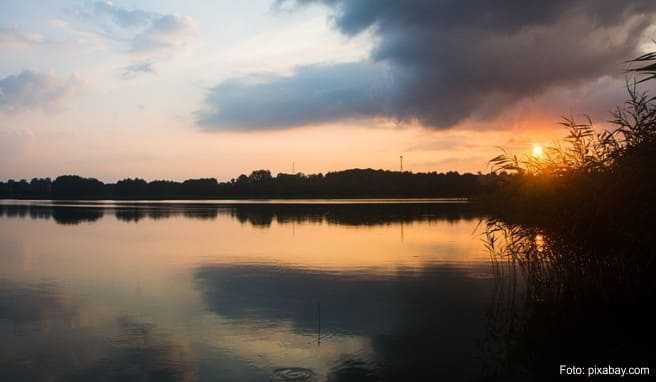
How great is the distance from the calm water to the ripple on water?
0.03m

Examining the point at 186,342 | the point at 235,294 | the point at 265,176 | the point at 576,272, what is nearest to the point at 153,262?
the point at 235,294

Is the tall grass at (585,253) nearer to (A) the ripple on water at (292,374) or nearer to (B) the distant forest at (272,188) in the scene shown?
(A) the ripple on water at (292,374)

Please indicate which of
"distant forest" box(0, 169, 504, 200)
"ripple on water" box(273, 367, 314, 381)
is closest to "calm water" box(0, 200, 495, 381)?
"ripple on water" box(273, 367, 314, 381)

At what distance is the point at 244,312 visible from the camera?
13.8 metres

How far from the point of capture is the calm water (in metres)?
9.74

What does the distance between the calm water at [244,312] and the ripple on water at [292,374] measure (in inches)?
1.4

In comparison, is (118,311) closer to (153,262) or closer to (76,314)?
(76,314)

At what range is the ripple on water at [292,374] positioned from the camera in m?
9.09

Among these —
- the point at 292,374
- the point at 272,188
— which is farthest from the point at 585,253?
the point at 272,188

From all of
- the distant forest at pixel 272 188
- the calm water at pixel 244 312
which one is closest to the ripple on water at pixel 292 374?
the calm water at pixel 244 312

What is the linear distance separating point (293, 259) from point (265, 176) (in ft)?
465

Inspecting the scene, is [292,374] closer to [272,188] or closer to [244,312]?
[244,312]

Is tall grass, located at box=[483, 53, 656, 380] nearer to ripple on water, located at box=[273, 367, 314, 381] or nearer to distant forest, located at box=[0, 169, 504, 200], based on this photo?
ripple on water, located at box=[273, 367, 314, 381]

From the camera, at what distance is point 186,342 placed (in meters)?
11.1
